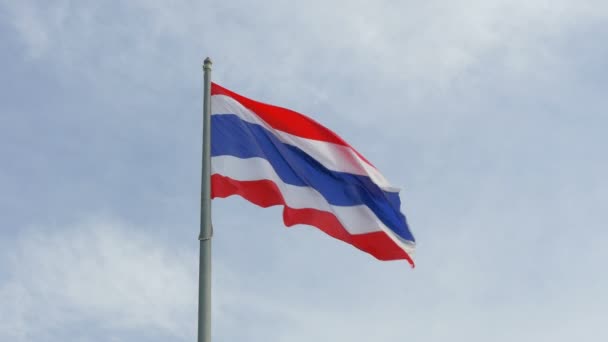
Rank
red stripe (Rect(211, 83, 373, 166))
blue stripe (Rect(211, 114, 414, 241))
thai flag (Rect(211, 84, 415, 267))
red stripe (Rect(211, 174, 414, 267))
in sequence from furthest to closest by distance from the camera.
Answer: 1. red stripe (Rect(211, 83, 373, 166))
2. blue stripe (Rect(211, 114, 414, 241))
3. thai flag (Rect(211, 84, 415, 267))
4. red stripe (Rect(211, 174, 414, 267))

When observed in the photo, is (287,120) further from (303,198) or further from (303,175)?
(303,198)

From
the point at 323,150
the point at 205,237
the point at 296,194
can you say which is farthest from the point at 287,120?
the point at 205,237

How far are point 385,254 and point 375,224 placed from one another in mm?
589

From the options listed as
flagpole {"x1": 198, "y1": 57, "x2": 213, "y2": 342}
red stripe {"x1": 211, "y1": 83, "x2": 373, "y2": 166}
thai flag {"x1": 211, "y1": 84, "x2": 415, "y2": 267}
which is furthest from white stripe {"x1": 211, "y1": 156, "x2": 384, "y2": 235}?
red stripe {"x1": 211, "y1": 83, "x2": 373, "y2": 166}

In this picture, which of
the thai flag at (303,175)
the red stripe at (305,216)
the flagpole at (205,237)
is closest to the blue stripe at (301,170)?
the thai flag at (303,175)

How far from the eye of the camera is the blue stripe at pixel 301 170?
15.8 m

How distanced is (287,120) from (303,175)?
41.5 inches

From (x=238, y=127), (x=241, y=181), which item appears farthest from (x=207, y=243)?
(x=238, y=127)

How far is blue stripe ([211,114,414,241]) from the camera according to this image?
15812 millimetres

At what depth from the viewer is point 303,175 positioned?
16750 millimetres

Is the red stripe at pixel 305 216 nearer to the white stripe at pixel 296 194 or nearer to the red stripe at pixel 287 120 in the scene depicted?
the white stripe at pixel 296 194

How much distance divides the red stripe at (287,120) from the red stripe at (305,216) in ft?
4.71

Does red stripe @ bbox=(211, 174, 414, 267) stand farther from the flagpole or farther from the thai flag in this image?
the flagpole

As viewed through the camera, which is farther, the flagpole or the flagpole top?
the flagpole top
